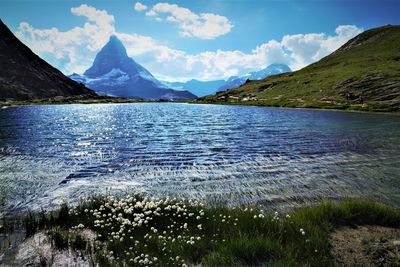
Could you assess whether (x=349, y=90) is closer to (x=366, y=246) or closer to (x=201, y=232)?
(x=366, y=246)

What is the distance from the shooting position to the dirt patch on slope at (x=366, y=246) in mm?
9984

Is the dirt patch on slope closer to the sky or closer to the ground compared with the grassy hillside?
closer to the ground

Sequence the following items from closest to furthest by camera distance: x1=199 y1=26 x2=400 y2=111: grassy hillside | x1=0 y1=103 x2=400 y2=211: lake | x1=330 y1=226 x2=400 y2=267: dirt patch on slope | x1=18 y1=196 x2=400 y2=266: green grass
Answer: x1=18 y1=196 x2=400 y2=266: green grass
x1=330 y1=226 x2=400 y2=267: dirt patch on slope
x1=0 y1=103 x2=400 y2=211: lake
x1=199 y1=26 x2=400 y2=111: grassy hillside

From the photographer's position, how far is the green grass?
988 cm

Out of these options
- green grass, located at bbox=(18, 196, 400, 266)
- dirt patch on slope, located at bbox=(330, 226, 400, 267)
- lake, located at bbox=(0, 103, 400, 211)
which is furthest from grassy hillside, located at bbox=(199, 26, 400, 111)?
green grass, located at bbox=(18, 196, 400, 266)

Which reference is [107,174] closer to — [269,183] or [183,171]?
[183,171]

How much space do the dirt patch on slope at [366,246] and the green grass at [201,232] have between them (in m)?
0.44

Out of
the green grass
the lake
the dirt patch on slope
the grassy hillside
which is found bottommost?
the lake

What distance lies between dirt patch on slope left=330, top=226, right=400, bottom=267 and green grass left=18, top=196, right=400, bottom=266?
0.44m

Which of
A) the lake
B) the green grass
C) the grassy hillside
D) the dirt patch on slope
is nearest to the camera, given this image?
the green grass

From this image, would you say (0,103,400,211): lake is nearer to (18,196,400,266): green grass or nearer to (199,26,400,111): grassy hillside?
(18,196,400,266): green grass

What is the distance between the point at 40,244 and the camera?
36.9 feet

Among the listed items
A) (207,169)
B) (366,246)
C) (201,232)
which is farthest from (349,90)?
(201,232)

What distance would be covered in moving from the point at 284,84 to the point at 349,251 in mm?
168777
